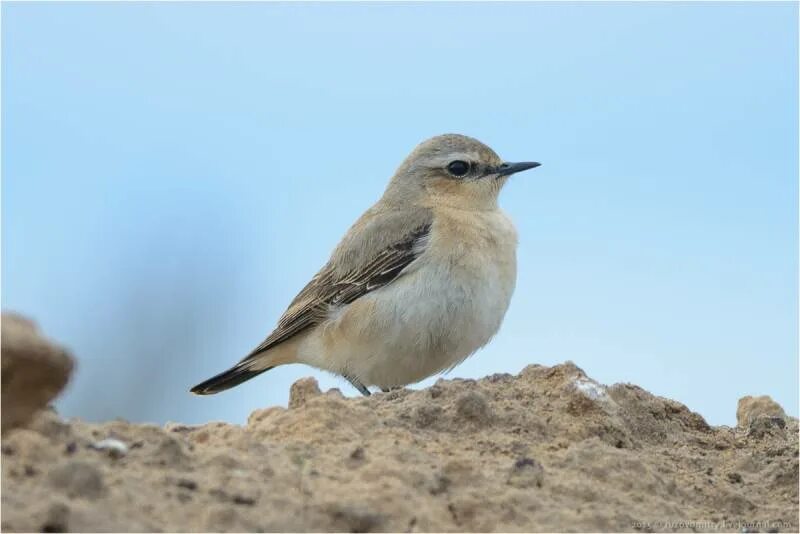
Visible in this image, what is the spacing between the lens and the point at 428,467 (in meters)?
5.16

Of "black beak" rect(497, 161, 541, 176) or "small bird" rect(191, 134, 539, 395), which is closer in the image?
"small bird" rect(191, 134, 539, 395)

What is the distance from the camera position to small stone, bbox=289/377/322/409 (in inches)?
254

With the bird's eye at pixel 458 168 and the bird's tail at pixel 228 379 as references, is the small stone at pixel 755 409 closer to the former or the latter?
the bird's eye at pixel 458 168

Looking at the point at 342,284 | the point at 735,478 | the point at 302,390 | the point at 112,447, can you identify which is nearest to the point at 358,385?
the point at 342,284

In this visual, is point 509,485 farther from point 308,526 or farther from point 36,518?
point 36,518

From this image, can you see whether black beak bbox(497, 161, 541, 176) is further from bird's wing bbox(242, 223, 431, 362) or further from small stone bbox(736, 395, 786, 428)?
small stone bbox(736, 395, 786, 428)

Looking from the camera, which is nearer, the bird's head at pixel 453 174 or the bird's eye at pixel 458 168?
the bird's head at pixel 453 174

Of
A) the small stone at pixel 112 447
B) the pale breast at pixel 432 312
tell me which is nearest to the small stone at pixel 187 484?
the small stone at pixel 112 447

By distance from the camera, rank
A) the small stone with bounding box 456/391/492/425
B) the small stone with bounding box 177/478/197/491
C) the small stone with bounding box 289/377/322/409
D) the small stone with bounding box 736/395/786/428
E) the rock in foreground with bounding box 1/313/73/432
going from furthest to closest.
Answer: the small stone with bounding box 736/395/786/428 < the small stone with bounding box 289/377/322/409 < the small stone with bounding box 456/391/492/425 < the small stone with bounding box 177/478/197/491 < the rock in foreground with bounding box 1/313/73/432

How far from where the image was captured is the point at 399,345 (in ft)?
29.1

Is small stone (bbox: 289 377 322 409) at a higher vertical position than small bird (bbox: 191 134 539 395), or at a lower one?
lower

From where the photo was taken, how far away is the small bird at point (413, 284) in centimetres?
884

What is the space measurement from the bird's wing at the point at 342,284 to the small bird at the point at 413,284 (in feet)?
0.03

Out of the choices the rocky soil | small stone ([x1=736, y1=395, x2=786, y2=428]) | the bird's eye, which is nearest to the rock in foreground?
the rocky soil
